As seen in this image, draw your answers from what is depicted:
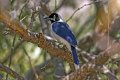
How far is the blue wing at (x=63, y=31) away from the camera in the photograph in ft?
16.1

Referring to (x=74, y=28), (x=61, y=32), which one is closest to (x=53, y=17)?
(x=61, y=32)

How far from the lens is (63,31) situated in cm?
518

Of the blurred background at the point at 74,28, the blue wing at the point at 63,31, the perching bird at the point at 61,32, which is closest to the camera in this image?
the blurred background at the point at 74,28

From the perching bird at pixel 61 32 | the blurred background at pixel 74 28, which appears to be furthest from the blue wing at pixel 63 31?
the blurred background at pixel 74 28

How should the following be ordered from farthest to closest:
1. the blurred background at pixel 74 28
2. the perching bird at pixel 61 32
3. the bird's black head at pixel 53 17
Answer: the bird's black head at pixel 53 17, the perching bird at pixel 61 32, the blurred background at pixel 74 28

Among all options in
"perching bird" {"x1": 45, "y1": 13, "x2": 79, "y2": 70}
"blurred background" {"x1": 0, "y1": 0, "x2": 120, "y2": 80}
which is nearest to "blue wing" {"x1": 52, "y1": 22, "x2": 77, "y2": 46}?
"perching bird" {"x1": 45, "y1": 13, "x2": 79, "y2": 70}

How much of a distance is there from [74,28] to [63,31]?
3.86 feet

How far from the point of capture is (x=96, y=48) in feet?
17.3

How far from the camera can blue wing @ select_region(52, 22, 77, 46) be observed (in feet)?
16.1

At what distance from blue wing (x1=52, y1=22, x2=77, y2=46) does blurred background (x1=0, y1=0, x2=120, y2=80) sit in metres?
0.11

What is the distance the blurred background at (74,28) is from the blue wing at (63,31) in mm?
107

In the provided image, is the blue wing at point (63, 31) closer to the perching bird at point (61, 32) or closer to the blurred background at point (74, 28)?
the perching bird at point (61, 32)

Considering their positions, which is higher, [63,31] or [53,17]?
[53,17]

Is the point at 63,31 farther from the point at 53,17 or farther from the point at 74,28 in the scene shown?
the point at 74,28
